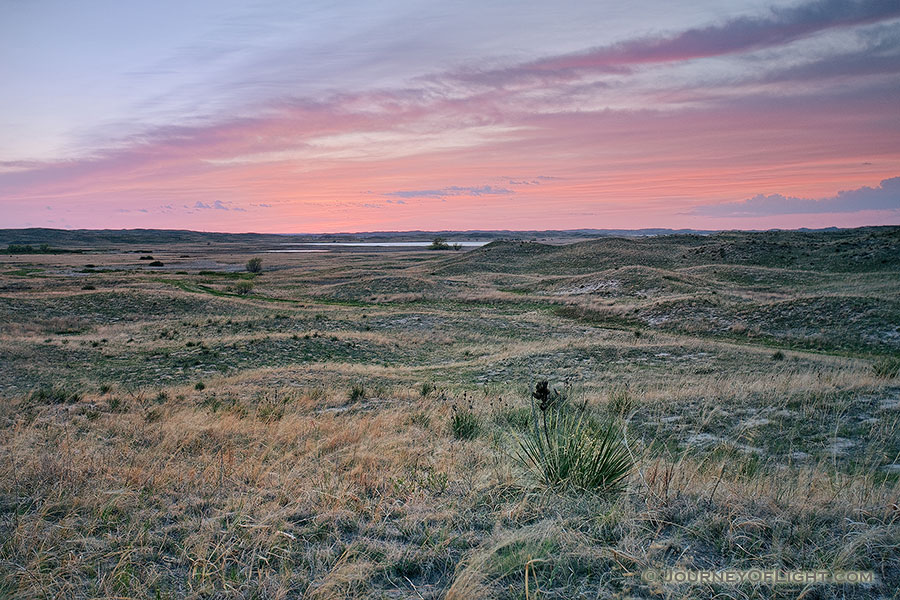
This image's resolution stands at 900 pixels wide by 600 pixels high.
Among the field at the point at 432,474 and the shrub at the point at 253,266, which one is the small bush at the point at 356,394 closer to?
the field at the point at 432,474

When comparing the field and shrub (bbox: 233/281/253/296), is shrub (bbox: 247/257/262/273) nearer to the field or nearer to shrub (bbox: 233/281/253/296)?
shrub (bbox: 233/281/253/296)

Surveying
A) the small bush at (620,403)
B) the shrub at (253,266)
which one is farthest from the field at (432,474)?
the shrub at (253,266)

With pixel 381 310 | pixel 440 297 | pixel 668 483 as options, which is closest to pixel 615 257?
pixel 440 297

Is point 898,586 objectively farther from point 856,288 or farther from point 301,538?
point 856,288

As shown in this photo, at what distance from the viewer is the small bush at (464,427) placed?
25.6ft

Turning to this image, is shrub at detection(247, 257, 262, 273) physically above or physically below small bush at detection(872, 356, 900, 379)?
above

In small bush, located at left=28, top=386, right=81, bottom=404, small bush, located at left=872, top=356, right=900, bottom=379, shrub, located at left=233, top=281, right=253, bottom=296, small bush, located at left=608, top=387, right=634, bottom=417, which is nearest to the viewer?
small bush, located at left=608, top=387, right=634, bottom=417

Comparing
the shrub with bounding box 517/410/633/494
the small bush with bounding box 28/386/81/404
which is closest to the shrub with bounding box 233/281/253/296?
the small bush with bounding box 28/386/81/404

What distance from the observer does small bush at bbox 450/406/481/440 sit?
7.80 m

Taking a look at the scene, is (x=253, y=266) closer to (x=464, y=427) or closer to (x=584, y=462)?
(x=464, y=427)

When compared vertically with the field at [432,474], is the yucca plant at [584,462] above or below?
above

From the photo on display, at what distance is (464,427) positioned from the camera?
7980mm

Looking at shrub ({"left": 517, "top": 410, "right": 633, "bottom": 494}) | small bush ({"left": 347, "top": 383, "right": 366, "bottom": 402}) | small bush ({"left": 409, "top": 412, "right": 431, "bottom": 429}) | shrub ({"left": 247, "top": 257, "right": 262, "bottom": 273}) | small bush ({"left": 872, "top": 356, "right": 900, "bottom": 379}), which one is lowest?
small bush ({"left": 347, "top": 383, "right": 366, "bottom": 402})

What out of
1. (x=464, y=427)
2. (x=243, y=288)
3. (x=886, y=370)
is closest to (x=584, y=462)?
(x=464, y=427)
